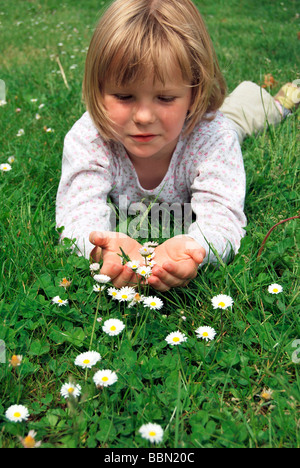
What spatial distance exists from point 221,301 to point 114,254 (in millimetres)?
384

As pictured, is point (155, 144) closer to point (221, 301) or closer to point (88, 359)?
point (221, 301)

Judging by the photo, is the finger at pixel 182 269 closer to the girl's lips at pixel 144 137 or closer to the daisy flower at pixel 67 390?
the daisy flower at pixel 67 390

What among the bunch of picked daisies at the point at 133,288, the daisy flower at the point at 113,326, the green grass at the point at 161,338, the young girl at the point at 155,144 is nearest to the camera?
the green grass at the point at 161,338

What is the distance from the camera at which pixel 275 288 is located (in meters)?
1.52

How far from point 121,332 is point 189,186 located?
3.16ft

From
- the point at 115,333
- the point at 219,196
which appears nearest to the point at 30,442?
the point at 115,333

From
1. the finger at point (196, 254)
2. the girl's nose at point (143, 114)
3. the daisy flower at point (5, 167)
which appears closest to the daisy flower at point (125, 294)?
the finger at point (196, 254)

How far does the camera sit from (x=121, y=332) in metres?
1.42

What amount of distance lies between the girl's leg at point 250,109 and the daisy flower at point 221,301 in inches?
60.6

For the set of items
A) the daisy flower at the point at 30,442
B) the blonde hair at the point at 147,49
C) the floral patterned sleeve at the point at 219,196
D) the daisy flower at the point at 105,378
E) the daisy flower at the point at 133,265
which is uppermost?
the blonde hair at the point at 147,49

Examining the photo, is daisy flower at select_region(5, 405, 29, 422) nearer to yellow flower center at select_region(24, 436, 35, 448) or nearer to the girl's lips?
yellow flower center at select_region(24, 436, 35, 448)

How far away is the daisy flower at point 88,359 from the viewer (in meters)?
1.23

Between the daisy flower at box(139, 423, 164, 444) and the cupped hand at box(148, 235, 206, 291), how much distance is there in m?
0.50

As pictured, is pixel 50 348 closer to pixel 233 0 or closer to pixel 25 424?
pixel 25 424
